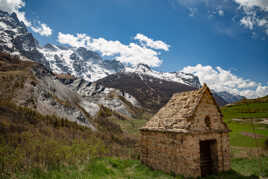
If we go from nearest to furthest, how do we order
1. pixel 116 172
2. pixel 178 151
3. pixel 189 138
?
pixel 189 138, pixel 178 151, pixel 116 172

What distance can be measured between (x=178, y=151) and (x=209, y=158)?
2837mm

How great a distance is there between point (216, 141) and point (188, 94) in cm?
308

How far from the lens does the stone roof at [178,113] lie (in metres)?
9.52

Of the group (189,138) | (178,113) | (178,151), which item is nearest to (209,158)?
(178,151)

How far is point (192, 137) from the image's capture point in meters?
9.00

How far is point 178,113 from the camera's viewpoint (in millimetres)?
10430

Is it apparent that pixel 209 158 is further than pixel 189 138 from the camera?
Yes

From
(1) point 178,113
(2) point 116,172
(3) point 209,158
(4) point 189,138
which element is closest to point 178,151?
Result: (4) point 189,138

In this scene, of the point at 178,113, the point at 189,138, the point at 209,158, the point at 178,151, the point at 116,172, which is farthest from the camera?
the point at 209,158

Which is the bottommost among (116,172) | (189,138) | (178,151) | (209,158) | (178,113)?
(116,172)

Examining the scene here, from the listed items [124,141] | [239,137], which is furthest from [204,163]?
[124,141]

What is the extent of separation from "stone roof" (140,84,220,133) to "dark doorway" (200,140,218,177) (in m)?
2.41

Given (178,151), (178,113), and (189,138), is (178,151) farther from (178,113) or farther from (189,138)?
(178,113)

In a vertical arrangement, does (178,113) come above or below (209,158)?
above
